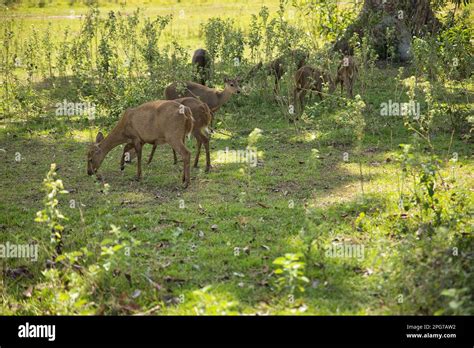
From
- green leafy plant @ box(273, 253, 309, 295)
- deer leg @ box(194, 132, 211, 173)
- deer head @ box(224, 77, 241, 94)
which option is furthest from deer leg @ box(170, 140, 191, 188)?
deer head @ box(224, 77, 241, 94)

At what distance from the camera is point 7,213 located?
9.26 m

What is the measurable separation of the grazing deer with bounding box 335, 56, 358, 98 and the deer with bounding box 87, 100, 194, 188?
4572 millimetres

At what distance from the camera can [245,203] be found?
9367mm

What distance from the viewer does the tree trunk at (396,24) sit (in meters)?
17.1

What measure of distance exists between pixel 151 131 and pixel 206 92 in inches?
118

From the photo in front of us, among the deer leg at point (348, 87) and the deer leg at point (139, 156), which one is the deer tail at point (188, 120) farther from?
the deer leg at point (348, 87)

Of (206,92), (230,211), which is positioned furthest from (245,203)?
(206,92)

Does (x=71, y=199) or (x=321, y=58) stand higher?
(x=321, y=58)

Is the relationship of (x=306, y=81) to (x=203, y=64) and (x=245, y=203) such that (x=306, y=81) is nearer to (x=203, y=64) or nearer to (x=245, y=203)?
(x=203, y=64)

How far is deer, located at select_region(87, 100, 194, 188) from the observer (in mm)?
10445

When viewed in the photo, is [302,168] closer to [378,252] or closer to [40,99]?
[378,252]

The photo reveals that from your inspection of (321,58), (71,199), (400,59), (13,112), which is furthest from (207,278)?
(400,59)
